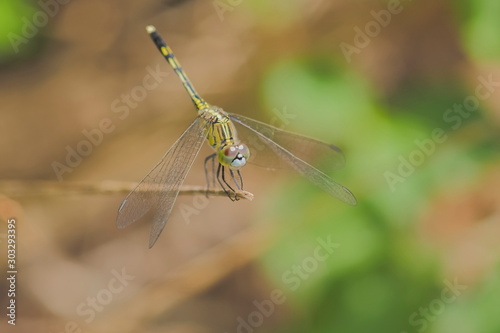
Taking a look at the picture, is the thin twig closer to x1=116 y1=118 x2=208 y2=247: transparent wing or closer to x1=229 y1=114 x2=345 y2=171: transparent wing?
x1=116 y1=118 x2=208 y2=247: transparent wing

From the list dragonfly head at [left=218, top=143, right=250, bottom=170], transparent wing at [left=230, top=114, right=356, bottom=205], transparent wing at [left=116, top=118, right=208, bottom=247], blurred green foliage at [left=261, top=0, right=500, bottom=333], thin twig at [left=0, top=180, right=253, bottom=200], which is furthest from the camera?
blurred green foliage at [left=261, top=0, right=500, bottom=333]

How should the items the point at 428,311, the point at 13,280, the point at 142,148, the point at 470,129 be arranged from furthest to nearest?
1. the point at 142,148
2. the point at 13,280
3. the point at 470,129
4. the point at 428,311

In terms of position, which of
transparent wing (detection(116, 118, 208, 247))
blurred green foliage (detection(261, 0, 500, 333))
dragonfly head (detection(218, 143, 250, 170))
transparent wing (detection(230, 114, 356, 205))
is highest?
transparent wing (detection(116, 118, 208, 247))

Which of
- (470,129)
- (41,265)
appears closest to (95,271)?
(41,265)

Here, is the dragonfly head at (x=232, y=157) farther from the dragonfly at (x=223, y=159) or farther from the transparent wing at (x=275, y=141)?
the transparent wing at (x=275, y=141)

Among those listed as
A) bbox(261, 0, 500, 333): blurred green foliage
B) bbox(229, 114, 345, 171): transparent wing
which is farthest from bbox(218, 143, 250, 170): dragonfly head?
bbox(261, 0, 500, 333): blurred green foliage

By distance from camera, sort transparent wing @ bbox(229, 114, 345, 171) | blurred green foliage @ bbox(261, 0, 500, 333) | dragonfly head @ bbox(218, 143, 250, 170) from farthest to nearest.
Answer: blurred green foliage @ bbox(261, 0, 500, 333) < transparent wing @ bbox(229, 114, 345, 171) < dragonfly head @ bbox(218, 143, 250, 170)

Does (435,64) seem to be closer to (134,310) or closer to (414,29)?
(414,29)

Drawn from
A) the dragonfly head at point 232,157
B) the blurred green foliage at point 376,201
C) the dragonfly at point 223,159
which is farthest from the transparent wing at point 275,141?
the blurred green foliage at point 376,201

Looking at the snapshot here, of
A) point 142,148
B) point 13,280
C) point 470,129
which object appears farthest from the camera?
point 142,148
